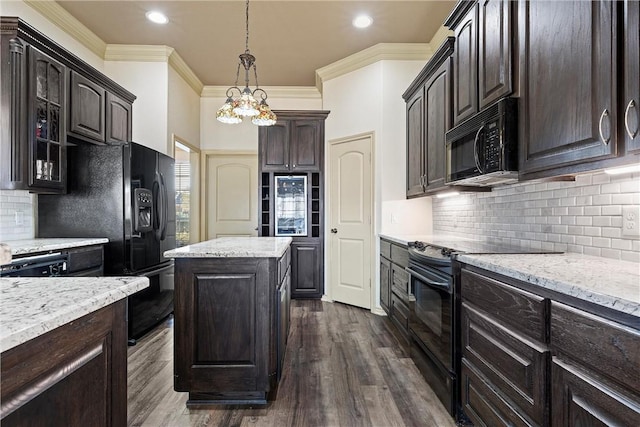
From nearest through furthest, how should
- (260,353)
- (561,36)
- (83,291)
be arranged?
(83,291) → (561,36) → (260,353)

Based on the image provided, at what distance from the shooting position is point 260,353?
6.77ft

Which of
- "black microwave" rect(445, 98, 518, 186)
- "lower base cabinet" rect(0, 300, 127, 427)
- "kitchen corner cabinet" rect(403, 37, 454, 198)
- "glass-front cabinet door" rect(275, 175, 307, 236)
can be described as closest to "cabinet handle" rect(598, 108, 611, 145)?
"black microwave" rect(445, 98, 518, 186)

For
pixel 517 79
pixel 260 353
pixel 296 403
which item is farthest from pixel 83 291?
pixel 517 79

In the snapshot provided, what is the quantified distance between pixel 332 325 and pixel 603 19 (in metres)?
3.11

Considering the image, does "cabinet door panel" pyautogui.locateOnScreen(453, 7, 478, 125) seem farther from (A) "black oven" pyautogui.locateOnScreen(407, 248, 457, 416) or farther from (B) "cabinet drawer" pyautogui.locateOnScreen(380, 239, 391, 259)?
(B) "cabinet drawer" pyautogui.locateOnScreen(380, 239, 391, 259)

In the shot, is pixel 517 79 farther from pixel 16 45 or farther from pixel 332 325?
pixel 16 45

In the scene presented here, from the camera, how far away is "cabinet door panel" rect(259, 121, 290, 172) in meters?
4.68

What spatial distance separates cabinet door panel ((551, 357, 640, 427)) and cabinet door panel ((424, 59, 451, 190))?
71.9 inches

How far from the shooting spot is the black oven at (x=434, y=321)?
1.91 meters

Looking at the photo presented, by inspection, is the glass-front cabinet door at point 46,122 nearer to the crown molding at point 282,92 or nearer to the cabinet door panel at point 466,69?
the crown molding at point 282,92

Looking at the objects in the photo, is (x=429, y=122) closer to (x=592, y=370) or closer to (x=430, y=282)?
(x=430, y=282)

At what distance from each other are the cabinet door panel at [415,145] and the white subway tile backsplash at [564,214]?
61 cm

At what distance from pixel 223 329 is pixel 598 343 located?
1792mm

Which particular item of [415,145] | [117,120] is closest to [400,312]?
[415,145]
